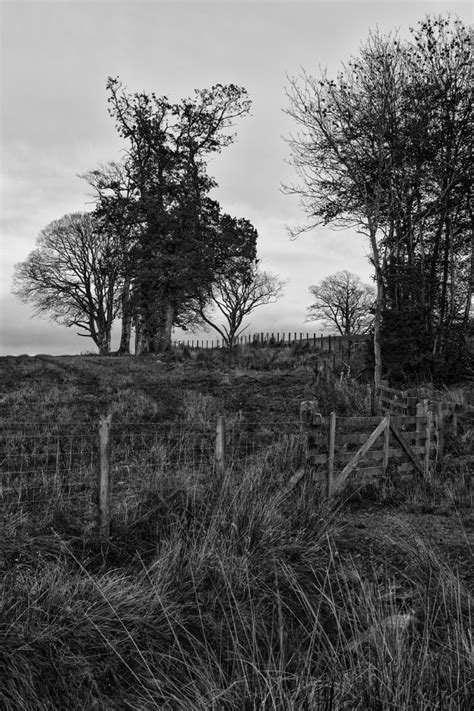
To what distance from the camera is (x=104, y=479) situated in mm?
5891

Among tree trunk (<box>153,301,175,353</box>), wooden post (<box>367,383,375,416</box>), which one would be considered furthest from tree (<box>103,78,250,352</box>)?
wooden post (<box>367,383,375,416</box>)

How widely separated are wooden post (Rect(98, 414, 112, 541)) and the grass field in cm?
15

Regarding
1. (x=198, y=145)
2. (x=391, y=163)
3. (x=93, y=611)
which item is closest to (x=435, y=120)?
(x=391, y=163)

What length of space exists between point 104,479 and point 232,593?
259cm

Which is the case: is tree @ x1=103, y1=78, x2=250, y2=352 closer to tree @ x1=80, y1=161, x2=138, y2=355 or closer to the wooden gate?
tree @ x1=80, y1=161, x2=138, y2=355

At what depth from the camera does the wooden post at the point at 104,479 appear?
18.6ft

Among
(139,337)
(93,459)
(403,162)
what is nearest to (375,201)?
(403,162)

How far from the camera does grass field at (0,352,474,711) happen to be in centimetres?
304

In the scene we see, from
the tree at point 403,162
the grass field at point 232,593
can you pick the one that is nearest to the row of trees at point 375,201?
the tree at point 403,162

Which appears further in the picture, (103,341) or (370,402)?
(103,341)

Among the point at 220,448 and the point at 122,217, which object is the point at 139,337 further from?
the point at 220,448

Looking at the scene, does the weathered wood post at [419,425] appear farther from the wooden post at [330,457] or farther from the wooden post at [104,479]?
the wooden post at [104,479]

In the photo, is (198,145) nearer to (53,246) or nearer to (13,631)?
(53,246)

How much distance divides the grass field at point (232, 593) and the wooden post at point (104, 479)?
0.15 m
